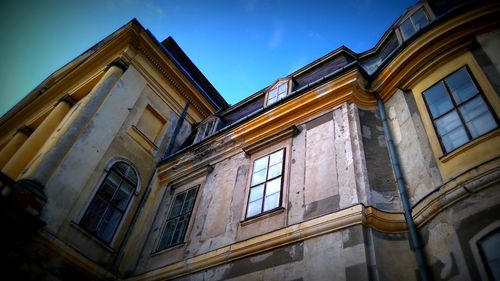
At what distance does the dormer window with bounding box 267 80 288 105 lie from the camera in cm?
1087

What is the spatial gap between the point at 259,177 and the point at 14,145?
1047cm

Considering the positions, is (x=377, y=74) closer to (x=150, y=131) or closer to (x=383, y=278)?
(x=383, y=278)

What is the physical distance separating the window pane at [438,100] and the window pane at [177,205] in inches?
260

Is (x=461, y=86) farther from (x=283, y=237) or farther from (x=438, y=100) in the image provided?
(x=283, y=237)

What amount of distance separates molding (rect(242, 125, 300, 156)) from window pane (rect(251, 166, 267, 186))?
824mm

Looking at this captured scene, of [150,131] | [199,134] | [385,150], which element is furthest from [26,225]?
[385,150]

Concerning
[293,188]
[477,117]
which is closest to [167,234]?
[293,188]

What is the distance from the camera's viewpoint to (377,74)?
8.23 meters

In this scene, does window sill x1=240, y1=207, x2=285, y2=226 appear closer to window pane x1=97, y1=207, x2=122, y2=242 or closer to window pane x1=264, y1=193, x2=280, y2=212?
window pane x1=264, y1=193, x2=280, y2=212

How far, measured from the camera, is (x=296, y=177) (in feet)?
24.7

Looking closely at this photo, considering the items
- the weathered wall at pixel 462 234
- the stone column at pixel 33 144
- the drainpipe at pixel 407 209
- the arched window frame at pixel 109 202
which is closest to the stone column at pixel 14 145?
the stone column at pixel 33 144

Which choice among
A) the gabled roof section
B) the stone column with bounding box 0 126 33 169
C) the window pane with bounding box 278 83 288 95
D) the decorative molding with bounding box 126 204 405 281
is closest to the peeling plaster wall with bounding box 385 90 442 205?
the decorative molding with bounding box 126 204 405 281

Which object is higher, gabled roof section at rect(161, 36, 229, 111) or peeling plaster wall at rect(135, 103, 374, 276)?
gabled roof section at rect(161, 36, 229, 111)

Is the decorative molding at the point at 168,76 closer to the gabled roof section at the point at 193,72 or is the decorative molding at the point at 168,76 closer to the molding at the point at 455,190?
the gabled roof section at the point at 193,72
